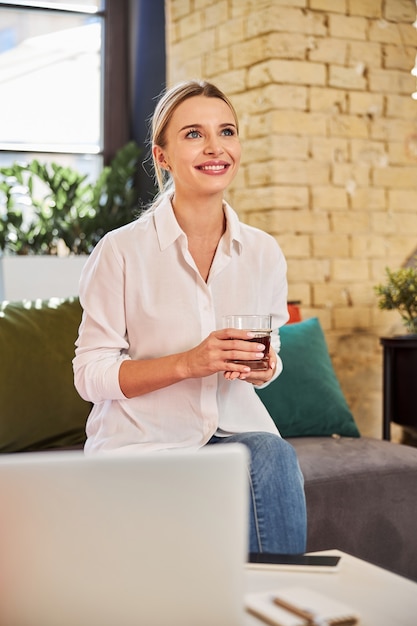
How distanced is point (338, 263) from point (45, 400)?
69.6 inches

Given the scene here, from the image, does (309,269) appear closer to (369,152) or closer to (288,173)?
(288,173)

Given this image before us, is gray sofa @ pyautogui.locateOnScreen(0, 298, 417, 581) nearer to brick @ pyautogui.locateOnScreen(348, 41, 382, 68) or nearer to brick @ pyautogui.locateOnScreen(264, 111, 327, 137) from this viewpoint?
brick @ pyautogui.locateOnScreen(264, 111, 327, 137)

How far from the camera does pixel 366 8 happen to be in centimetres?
399

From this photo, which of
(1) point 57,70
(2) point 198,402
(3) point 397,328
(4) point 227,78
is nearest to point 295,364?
(2) point 198,402

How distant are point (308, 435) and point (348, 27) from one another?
1.94 metres

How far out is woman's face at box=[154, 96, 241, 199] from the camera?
76.9 inches

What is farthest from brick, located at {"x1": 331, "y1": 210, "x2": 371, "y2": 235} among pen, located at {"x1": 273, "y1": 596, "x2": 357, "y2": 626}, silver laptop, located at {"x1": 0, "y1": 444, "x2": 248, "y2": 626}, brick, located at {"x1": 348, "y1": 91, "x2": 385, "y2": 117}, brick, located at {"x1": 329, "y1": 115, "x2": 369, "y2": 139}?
silver laptop, located at {"x1": 0, "y1": 444, "x2": 248, "y2": 626}

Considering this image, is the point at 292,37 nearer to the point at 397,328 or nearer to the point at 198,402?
the point at 397,328

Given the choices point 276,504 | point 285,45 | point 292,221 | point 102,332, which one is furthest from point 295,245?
point 276,504

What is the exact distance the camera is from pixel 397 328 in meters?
4.13

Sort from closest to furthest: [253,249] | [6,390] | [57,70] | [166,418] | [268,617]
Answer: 1. [268,617]
2. [166,418]
3. [253,249]
4. [6,390]
5. [57,70]

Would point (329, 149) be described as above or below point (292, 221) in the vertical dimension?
above

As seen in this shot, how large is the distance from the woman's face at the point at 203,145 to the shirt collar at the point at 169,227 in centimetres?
6

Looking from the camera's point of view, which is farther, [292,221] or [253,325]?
[292,221]
